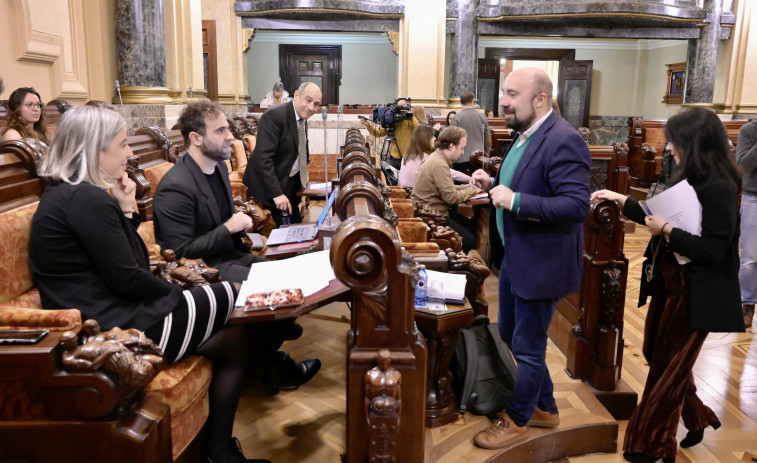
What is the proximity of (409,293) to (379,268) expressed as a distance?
119mm

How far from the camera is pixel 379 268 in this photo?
154 centimetres

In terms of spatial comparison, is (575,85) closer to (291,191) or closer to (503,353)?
(291,191)

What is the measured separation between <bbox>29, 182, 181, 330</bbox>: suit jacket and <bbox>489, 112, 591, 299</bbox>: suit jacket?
4.31ft

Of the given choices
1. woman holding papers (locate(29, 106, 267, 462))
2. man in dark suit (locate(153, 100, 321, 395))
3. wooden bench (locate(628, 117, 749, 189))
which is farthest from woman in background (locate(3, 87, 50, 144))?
wooden bench (locate(628, 117, 749, 189))

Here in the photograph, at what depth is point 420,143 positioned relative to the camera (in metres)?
5.46

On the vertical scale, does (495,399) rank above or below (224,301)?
below

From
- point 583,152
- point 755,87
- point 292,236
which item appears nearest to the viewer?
point 583,152

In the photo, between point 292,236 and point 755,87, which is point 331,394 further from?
point 755,87

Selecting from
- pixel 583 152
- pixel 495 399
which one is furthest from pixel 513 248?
pixel 495 399

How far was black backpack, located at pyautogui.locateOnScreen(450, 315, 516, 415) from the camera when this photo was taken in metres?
2.69

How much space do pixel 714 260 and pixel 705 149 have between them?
1.41 feet

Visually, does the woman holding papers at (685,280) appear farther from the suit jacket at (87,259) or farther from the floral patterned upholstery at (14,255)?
the floral patterned upholstery at (14,255)

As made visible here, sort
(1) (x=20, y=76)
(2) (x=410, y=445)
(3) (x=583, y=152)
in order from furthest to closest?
(1) (x=20, y=76)
(3) (x=583, y=152)
(2) (x=410, y=445)

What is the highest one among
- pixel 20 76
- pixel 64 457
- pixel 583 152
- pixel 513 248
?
pixel 20 76
